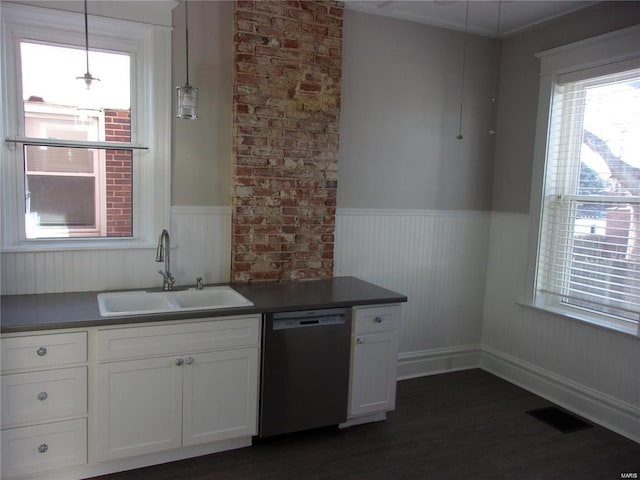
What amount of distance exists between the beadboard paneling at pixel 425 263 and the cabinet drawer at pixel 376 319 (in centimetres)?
68

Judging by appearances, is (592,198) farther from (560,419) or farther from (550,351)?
(560,419)

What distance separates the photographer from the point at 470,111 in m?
4.01

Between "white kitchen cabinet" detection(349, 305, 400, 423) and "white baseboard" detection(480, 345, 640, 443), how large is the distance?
132 centimetres

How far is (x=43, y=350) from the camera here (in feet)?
7.43

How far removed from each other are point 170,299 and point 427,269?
2.08m

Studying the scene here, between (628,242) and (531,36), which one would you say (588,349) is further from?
(531,36)

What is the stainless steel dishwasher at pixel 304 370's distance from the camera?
108 inches

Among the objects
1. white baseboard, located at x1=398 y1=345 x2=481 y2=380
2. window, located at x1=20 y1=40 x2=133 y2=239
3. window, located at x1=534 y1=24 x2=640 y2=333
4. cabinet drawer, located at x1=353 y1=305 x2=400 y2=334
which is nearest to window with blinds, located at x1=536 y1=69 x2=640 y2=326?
window, located at x1=534 y1=24 x2=640 y2=333

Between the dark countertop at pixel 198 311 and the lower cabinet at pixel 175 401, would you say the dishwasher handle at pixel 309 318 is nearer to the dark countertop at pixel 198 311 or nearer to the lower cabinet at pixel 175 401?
the dark countertop at pixel 198 311

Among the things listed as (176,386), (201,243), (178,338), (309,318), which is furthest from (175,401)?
(201,243)

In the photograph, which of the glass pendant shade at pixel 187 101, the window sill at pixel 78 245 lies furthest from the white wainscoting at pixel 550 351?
the window sill at pixel 78 245

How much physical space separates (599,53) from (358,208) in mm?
1903

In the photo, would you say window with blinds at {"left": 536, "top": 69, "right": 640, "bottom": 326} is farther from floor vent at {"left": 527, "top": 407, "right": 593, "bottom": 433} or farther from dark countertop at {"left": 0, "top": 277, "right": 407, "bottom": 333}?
dark countertop at {"left": 0, "top": 277, "right": 407, "bottom": 333}

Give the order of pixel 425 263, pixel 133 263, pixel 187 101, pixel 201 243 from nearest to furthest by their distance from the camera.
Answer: pixel 187 101
pixel 133 263
pixel 201 243
pixel 425 263
